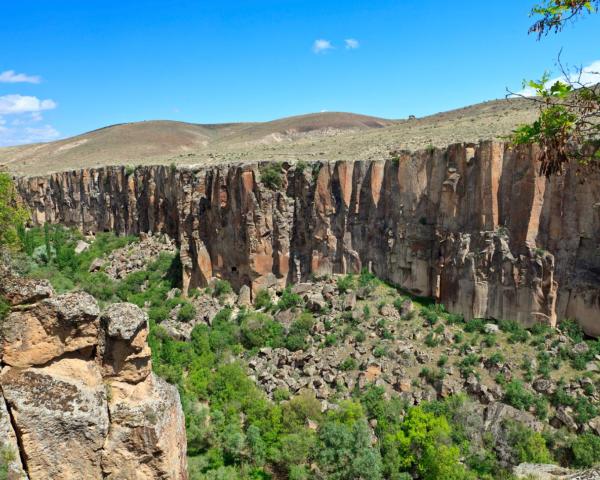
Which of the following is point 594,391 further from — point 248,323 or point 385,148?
point 385,148

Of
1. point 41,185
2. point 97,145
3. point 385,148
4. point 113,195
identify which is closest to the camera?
point 385,148

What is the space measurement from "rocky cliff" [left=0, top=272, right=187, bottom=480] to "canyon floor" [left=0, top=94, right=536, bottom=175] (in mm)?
22324

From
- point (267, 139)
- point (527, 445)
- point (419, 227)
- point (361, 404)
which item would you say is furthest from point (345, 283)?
point (267, 139)

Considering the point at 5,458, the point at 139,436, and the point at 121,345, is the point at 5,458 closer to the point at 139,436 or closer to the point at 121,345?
the point at 139,436

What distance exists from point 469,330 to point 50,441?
19032mm

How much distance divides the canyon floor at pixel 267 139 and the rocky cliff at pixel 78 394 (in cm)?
2232

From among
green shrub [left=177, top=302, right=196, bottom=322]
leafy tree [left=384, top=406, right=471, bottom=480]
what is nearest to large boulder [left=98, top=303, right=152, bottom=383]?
leafy tree [left=384, top=406, right=471, bottom=480]

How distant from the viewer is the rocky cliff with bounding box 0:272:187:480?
816 cm

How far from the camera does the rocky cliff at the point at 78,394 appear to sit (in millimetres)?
8156

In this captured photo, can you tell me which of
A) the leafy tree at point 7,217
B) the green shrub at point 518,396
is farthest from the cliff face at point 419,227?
the leafy tree at point 7,217

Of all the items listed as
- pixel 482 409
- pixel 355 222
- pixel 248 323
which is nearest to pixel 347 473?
pixel 482 409

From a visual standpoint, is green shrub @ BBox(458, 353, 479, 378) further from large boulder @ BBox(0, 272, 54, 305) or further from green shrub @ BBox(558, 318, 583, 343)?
large boulder @ BBox(0, 272, 54, 305)

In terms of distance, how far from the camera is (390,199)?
26750 millimetres

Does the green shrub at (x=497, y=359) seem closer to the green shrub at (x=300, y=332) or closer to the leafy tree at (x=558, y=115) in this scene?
the green shrub at (x=300, y=332)
